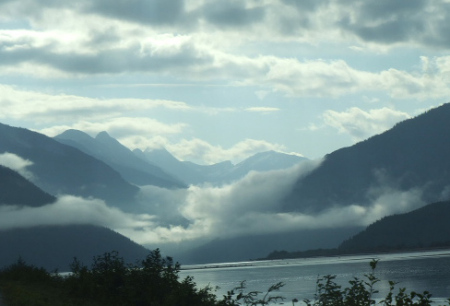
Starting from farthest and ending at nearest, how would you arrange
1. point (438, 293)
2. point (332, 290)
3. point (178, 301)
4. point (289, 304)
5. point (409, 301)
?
point (438, 293), point (289, 304), point (178, 301), point (332, 290), point (409, 301)

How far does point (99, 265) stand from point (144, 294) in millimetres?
6240

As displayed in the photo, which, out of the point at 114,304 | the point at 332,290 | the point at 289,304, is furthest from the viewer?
the point at 289,304

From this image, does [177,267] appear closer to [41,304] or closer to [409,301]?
[41,304]

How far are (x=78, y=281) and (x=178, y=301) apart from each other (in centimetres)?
758

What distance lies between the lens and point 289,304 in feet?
216

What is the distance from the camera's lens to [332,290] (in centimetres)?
2178

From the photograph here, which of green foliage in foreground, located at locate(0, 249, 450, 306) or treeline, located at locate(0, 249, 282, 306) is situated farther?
treeline, located at locate(0, 249, 282, 306)

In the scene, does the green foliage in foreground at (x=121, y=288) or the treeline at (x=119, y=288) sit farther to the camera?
the treeline at (x=119, y=288)

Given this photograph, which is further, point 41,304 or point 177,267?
point 177,267

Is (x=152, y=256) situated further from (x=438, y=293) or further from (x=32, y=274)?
(x=438, y=293)

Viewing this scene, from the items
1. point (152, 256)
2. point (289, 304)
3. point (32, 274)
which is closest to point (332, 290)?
point (152, 256)

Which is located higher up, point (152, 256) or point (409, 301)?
point (152, 256)

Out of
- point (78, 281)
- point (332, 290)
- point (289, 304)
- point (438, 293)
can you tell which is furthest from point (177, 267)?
point (438, 293)

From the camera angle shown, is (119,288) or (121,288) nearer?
(121,288)
